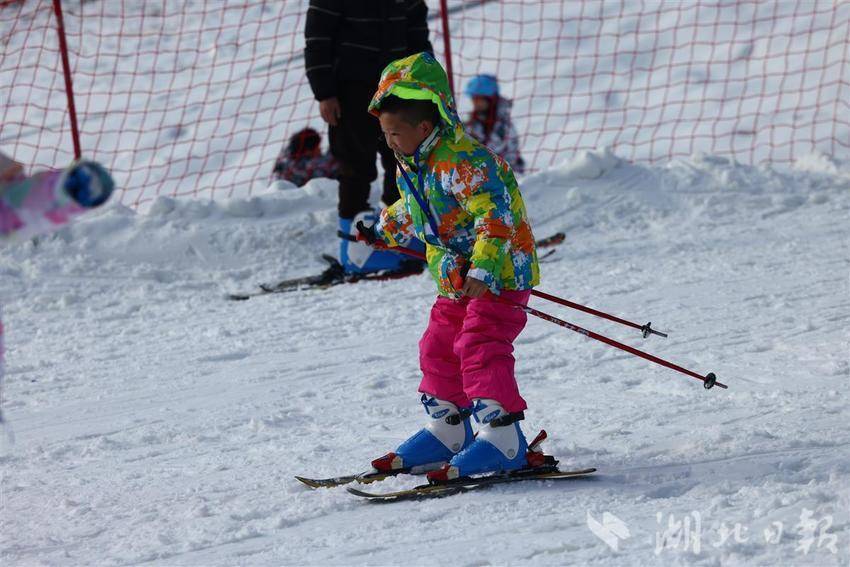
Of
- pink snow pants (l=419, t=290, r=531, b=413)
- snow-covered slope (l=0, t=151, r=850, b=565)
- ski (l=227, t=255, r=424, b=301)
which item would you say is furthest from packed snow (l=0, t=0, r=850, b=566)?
pink snow pants (l=419, t=290, r=531, b=413)

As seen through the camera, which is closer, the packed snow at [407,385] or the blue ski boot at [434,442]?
the packed snow at [407,385]

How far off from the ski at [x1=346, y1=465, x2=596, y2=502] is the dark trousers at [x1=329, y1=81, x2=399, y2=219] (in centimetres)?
282

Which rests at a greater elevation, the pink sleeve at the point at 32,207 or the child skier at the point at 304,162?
the pink sleeve at the point at 32,207

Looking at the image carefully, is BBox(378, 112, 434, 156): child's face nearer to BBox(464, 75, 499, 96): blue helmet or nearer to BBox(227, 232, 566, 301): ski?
BBox(227, 232, 566, 301): ski

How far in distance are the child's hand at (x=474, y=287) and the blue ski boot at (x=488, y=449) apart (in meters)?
0.36

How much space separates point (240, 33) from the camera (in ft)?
45.2

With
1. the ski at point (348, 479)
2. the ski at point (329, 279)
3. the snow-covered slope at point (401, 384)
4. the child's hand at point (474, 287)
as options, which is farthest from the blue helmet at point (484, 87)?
the child's hand at point (474, 287)

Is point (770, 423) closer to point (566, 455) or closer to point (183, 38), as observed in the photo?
point (566, 455)

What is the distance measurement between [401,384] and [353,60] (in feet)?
6.94

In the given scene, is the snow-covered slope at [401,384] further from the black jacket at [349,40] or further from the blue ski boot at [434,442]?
the black jacket at [349,40]

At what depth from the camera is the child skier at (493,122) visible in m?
8.09

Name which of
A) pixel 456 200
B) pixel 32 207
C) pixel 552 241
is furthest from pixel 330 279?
pixel 32 207

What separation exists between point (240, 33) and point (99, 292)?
8184mm

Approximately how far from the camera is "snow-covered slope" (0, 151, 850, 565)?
3.06 metres
